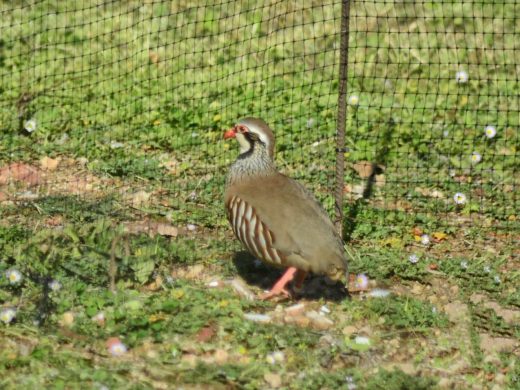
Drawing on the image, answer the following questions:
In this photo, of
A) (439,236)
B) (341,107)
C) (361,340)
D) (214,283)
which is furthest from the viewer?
(439,236)

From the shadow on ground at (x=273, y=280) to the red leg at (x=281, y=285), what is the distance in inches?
5.2

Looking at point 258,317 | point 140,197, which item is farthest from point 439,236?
point 140,197

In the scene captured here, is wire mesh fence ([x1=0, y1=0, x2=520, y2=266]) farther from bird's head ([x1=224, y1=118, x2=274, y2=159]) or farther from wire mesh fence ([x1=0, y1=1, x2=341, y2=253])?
bird's head ([x1=224, y1=118, x2=274, y2=159])

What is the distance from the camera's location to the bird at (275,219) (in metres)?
5.40

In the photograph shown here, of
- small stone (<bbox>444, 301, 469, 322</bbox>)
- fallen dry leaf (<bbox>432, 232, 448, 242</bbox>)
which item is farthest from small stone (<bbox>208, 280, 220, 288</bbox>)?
fallen dry leaf (<bbox>432, 232, 448, 242</bbox>)

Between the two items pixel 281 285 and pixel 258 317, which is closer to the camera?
pixel 258 317

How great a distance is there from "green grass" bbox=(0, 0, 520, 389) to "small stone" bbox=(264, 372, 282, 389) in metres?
0.04

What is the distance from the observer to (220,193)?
700 centimetres

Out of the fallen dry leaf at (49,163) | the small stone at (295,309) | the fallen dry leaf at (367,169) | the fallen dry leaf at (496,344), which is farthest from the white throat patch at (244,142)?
the fallen dry leaf at (49,163)

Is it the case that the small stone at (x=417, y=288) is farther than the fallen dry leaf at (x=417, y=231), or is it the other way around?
the fallen dry leaf at (x=417, y=231)

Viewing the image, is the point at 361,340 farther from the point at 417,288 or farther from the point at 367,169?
the point at 367,169

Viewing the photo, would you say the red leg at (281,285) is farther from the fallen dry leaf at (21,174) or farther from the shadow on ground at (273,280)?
the fallen dry leaf at (21,174)

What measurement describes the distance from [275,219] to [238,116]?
8.77 ft

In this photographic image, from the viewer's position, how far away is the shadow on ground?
19.1 feet
